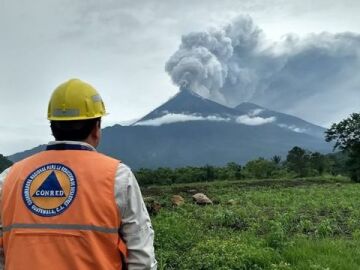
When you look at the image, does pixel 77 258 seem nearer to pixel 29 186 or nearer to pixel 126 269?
pixel 126 269

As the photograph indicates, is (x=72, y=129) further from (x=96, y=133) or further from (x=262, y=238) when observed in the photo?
(x=262, y=238)

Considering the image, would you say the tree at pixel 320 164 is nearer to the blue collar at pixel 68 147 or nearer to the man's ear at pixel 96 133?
the man's ear at pixel 96 133

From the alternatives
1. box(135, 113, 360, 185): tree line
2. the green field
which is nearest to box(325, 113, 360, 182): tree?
box(135, 113, 360, 185): tree line

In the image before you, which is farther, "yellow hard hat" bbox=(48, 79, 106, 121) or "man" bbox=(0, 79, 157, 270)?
"yellow hard hat" bbox=(48, 79, 106, 121)

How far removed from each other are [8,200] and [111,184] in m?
0.51

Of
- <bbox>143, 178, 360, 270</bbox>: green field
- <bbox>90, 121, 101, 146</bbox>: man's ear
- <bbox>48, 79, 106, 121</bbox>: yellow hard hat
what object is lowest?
<bbox>143, 178, 360, 270</bbox>: green field

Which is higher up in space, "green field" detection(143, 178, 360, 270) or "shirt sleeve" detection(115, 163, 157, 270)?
"shirt sleeve" detection(115, 163, 157, 270)

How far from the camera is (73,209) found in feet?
8.10

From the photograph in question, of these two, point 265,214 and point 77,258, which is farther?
point 265,214

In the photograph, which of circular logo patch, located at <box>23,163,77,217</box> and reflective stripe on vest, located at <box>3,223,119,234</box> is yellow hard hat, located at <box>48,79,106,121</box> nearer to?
circular logo patch, located at <box>23,163,77,217</box>

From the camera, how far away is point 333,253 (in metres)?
7.55

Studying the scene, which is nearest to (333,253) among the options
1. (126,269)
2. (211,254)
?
(211,254)

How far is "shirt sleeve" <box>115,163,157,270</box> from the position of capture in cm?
251

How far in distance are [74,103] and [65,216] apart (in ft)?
1.78
